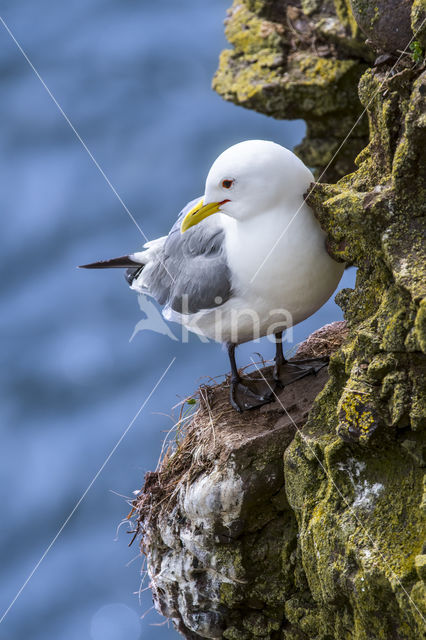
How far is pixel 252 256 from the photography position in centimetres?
265

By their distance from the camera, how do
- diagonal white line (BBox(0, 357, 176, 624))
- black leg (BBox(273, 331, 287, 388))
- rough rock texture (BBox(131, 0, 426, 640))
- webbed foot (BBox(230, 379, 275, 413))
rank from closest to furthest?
1. rough rock texture (BBox(131, 0, 426, 640))
2. webbed foot (BBox(230, 379, 275, 413))
3. black leg (BBox(273, 331, 287, 388))
4. diagonal white line (BBox(0, 357, 176, 624))

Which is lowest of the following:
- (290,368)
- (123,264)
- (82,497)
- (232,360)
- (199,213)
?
(82,497)

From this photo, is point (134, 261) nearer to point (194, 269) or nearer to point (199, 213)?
point (194, 269)

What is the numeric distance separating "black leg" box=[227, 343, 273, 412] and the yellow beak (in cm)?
56

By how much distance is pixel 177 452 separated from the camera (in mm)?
3062

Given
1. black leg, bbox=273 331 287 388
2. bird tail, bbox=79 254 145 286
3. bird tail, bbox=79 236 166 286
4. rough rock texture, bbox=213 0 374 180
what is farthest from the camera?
rough rock texture, bbox=213 0 374 180

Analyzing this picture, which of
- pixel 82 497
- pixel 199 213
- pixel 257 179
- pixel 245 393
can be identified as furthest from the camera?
pixel 82 497

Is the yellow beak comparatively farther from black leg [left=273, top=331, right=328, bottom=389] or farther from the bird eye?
black leg [left=273, top=331, right=328, bottom=389]

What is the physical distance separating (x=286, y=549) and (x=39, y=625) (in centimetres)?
370

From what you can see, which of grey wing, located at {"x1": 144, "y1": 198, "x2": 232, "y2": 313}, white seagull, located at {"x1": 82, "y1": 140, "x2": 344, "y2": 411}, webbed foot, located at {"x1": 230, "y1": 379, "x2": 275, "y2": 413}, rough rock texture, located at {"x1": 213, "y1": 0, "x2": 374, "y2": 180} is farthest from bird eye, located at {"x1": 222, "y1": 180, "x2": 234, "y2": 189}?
rough rock texture, located at {"x1": 213, "y1": 0, "x2": 374, "y2": 180}

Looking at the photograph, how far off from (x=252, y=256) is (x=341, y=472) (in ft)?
2.60

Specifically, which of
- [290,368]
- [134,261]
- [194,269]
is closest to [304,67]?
[134,261]

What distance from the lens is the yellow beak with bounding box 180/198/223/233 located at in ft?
8.87

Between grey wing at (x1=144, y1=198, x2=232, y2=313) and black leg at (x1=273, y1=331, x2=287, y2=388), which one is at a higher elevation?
grey wing at (x1=144, y1=198, x2=232, y2=313)
